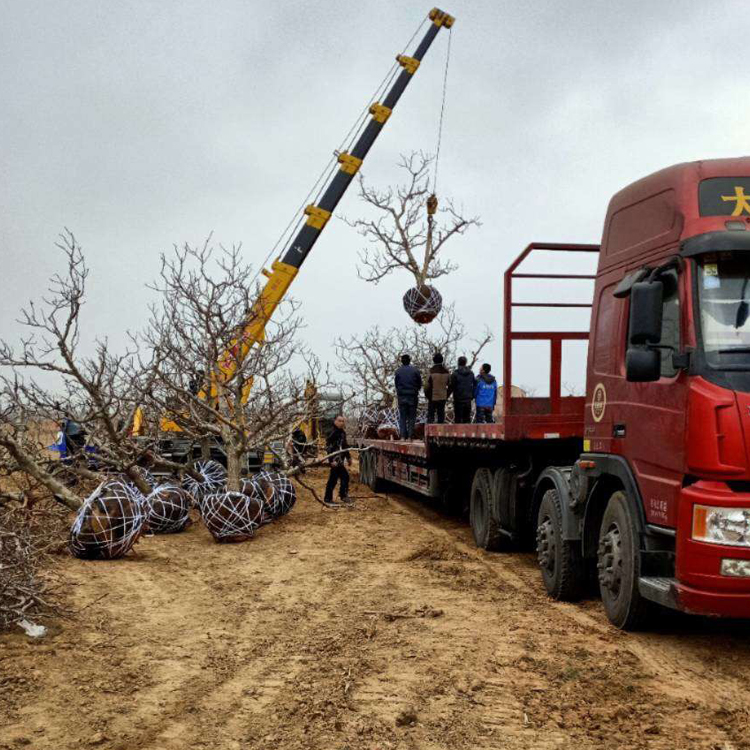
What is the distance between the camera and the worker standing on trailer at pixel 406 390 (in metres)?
15.8

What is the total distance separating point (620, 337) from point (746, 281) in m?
1.23

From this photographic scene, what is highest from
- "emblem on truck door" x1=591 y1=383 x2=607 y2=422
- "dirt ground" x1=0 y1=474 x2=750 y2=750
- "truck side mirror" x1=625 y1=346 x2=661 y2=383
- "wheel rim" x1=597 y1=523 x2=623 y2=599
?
"truck side mirror" x1=625 y1=346 x2=661 y2=383

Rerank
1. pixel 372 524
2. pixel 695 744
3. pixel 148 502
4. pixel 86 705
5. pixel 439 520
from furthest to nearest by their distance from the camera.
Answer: pixel 439 520, pixel 372 524, pixel 148 502, pixel 86 705, pixel 695 744

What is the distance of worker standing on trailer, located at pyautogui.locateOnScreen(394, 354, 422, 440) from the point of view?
15758 millimetres

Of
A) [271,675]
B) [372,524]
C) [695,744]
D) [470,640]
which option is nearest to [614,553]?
[470,640]

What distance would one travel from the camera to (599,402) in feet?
22.4

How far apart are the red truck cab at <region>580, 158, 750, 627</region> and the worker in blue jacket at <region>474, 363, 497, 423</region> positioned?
973 centimetres

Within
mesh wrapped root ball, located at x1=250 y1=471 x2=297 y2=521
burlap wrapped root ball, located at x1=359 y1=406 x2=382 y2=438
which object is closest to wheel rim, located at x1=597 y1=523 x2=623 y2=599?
mesh wrapped root ball, located at x1=250 y1=471 x2=297 y2=521

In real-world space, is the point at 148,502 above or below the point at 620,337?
below

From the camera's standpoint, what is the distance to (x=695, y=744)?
13.9 ft

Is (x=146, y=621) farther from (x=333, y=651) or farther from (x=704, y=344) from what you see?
(x=704, y=344)

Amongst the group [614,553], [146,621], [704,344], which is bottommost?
[146,621]

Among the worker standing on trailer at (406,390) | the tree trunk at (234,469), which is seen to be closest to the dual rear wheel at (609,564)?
the tree trunk at (234,469)

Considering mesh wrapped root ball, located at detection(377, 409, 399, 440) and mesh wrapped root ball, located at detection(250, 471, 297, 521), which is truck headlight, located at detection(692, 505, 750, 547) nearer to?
mesh wrapped root ball, located at detection(250, 471, 297, 521)
